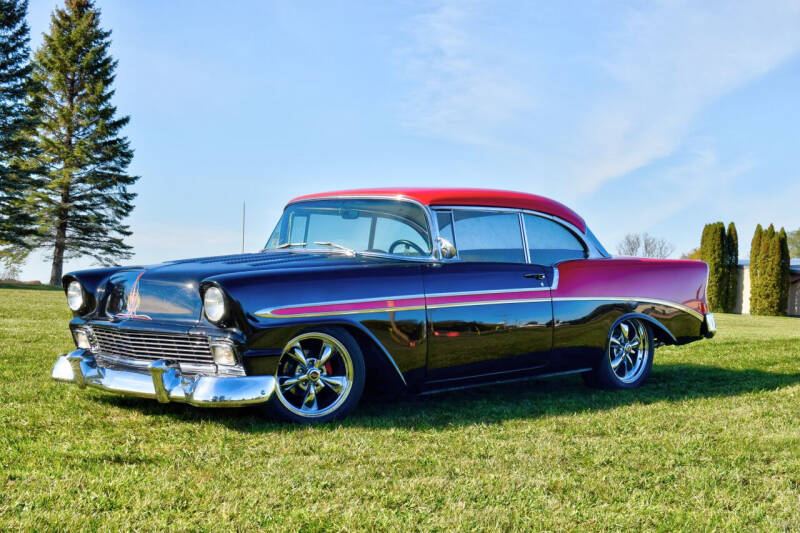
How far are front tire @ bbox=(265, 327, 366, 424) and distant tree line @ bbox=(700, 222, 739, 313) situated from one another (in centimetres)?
3431

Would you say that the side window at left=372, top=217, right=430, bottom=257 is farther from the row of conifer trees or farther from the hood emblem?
the row of conifer trees

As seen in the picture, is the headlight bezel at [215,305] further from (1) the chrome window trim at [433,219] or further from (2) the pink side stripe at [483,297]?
(2) the pink side stripe at [483,297]

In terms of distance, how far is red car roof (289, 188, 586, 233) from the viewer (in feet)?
18.0

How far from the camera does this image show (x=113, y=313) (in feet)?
16.8

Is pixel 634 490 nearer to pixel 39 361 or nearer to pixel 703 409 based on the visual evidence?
pixel 703 409

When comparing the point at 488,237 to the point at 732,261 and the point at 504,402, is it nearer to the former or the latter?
the point at 504,402

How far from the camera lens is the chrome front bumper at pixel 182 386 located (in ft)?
14.3

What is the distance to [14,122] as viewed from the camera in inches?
1409

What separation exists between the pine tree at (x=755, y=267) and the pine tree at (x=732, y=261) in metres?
0.71

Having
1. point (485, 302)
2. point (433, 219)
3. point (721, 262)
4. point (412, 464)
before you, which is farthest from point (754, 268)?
point (412, 464)

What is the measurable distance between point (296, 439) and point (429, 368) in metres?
1.16

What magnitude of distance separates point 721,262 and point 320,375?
35268 mm

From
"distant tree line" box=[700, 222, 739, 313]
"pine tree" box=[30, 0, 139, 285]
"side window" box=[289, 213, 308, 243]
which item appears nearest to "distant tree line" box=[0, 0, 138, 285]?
"pine tree" box=[30, 0, 139, 285]

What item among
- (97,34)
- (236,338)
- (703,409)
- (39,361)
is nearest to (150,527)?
Answer: (236,338)
